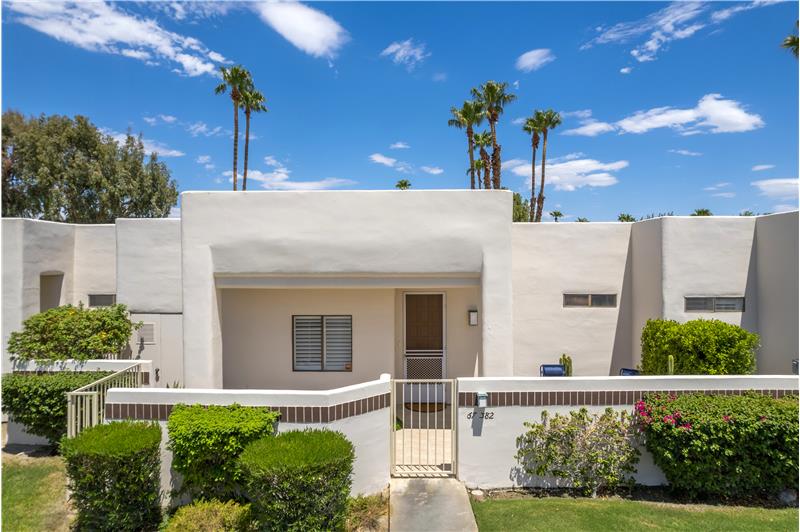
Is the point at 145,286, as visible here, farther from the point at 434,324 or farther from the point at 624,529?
the point at 624,529

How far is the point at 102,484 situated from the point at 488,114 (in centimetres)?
3033

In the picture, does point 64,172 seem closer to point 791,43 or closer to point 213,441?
point 213,441

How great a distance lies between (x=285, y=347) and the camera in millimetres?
11328

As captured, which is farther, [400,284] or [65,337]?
[400,284]

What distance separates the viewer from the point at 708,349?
9.15m

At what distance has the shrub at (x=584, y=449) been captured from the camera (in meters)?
7.37

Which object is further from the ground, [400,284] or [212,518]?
[400,284]

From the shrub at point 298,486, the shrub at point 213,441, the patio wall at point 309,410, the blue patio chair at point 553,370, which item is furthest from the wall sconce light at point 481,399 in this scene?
the blue patio chair at point 553,370

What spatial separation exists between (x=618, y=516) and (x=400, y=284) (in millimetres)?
5728

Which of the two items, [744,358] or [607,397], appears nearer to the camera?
[607,397]

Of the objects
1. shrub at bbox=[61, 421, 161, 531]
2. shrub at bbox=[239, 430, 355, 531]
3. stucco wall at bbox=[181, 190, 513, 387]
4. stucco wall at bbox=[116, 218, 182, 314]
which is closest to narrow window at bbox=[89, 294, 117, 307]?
stucco wall at bbox=[116, 218, 182, 314]

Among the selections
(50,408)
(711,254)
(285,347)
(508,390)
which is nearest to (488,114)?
(711,254)

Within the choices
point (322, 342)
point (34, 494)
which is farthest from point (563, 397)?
point (34, 494)

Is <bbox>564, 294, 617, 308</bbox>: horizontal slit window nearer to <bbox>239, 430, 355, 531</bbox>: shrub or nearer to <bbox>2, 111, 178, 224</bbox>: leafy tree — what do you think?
<bbox>239, 430, 355, 531</bbox>: shrub
